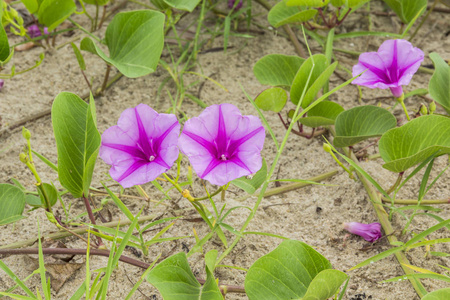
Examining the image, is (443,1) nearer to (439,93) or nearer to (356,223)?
(439,93)

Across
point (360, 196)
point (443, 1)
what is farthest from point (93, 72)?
point (443, 1)

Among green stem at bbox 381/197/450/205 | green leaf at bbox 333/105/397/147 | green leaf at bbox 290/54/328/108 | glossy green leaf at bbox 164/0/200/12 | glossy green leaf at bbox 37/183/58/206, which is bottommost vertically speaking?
green stem at bbox 381/197/450/205

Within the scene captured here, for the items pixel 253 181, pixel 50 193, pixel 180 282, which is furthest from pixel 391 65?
pixel 50 193

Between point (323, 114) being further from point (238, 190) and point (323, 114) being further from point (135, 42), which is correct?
point (135, 42)

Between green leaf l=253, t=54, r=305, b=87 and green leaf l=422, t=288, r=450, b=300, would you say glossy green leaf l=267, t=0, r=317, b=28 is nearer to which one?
green leaf l=253, t=54, r=305, b=87

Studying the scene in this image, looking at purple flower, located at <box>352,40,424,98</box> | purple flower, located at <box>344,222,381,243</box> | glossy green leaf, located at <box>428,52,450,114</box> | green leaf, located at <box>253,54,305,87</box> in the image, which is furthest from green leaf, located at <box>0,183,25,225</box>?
glossy green leaf, located at <box>428,52,450,114</box>

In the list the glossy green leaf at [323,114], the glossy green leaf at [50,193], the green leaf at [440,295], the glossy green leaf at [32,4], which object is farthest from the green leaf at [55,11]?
the green leaf at [440,295]

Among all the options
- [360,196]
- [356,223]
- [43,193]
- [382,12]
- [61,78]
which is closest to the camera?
[43,193]
